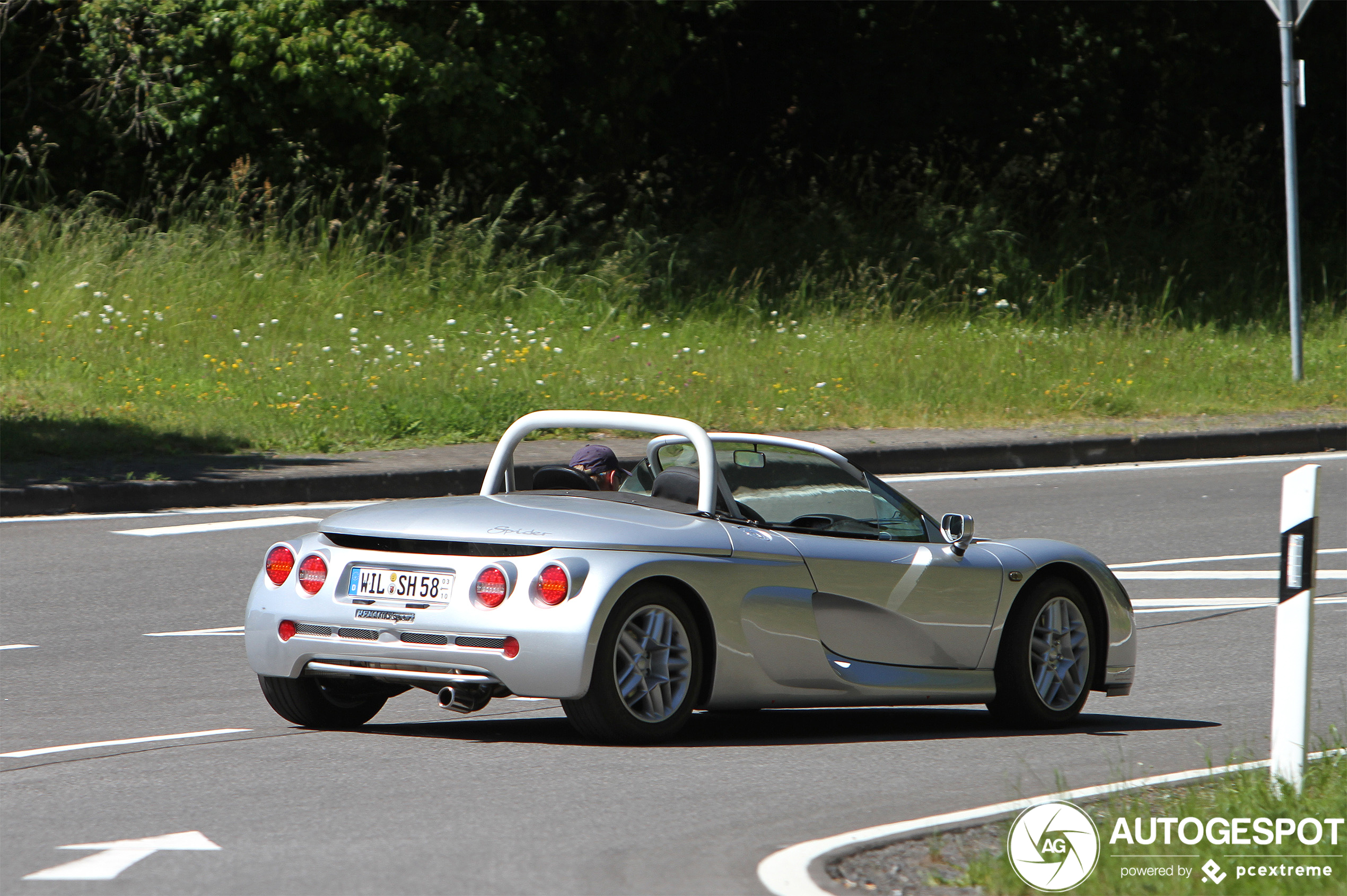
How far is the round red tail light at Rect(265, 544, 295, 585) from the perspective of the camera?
676cm

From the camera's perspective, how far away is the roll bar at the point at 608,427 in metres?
6.87

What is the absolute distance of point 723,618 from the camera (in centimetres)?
662

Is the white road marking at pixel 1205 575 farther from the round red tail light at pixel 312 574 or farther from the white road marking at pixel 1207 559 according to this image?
the round red tail light at pixel 312 574

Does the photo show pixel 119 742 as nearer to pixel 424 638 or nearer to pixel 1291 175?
pixel 424 638

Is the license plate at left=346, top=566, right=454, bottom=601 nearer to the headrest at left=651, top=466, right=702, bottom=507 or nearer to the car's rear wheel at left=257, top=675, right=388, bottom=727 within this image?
the car's rear wheel at left=257, top=675, right=388, bottom=727

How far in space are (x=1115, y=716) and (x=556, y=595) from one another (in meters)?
2.75

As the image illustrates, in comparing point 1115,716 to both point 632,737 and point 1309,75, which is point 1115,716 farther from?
point 1309,75

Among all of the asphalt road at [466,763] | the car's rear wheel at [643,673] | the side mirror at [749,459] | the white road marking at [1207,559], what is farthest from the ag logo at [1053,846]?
the white road marking at [1207,559]

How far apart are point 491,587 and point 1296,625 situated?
8.30ft

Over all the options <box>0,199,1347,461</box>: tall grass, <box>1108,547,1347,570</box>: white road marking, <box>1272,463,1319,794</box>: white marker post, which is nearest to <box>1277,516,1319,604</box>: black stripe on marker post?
<box>1272,463,1319,794</box>: white marker post

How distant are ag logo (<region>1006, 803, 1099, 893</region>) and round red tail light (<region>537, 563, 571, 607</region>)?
1.71 m

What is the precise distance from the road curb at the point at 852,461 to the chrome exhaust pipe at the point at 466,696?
757 cm

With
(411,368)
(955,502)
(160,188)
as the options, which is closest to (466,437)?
(411,368)

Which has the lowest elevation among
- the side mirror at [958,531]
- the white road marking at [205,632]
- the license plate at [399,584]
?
the white road marking at [205,632]
